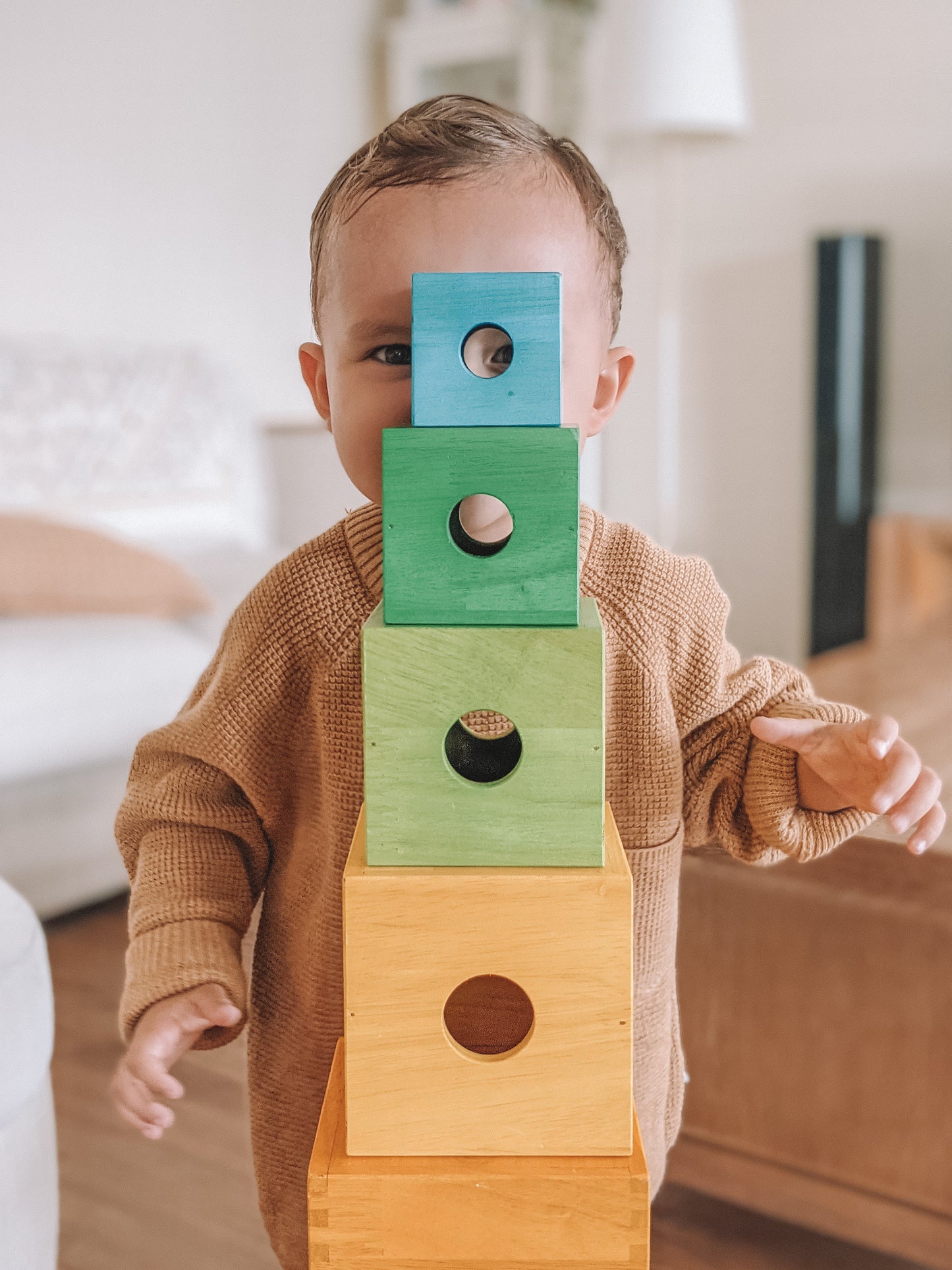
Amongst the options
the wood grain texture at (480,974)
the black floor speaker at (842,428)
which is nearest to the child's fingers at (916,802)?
the wood grain texture at (480,974)

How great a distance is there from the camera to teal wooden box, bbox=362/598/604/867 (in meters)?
0.53

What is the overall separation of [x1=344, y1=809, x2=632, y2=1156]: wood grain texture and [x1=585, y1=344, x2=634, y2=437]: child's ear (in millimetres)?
272

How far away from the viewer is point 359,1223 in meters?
0.54

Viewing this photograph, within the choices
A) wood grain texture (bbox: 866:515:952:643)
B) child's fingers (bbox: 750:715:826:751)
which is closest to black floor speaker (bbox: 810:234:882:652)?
wood grain texture (bbox: 866:515:952:643)

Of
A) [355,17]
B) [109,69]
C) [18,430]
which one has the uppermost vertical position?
[355,17]

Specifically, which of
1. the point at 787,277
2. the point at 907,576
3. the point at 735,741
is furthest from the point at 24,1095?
the point at 787,277

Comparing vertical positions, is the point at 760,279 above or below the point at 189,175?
below

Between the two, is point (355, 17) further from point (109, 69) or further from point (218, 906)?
point (218, 906)

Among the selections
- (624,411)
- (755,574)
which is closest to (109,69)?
(624,411)

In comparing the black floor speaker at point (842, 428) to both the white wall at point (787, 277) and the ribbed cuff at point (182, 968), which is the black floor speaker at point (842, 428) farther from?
the ribbed cuff at point (182, 968)

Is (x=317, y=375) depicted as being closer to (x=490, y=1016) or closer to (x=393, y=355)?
(x=393, y=355)

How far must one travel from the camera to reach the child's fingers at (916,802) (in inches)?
23.8

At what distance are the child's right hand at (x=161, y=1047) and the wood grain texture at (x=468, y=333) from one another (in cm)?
32

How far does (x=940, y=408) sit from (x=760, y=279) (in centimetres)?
68
